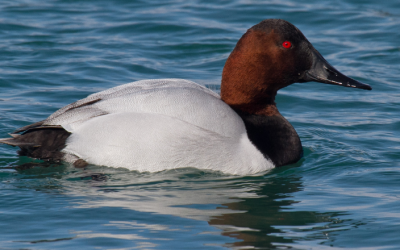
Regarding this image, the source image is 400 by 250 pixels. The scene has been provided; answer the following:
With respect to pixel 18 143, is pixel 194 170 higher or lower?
lower

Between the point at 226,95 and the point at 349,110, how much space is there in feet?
8.51

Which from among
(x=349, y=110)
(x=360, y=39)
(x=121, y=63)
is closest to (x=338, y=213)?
(x=349, y=110)

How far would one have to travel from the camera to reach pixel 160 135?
17.3 feet

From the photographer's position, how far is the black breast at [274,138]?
221 inches

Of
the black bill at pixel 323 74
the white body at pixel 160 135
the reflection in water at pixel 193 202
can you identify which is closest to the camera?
the reflection in water at pixel 193 202

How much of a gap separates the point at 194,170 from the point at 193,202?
0.60 meters

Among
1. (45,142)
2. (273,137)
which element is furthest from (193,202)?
(45,142)

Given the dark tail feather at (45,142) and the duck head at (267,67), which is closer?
the dark tail feather at (45,142)

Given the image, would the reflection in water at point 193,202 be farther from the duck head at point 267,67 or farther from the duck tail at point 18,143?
the duck head at point 267,67

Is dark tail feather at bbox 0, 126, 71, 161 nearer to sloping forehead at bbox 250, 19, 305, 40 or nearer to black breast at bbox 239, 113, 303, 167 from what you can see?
black breast at bbox 239, 113, 303, 167

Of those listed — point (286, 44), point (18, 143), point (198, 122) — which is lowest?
point (18, 143)

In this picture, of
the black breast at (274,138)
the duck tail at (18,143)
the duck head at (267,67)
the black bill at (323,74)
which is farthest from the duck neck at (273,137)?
the duck tail at (18,143)

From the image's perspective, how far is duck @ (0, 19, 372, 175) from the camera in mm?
5297

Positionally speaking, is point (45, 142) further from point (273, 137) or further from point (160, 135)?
point (273, 137)
